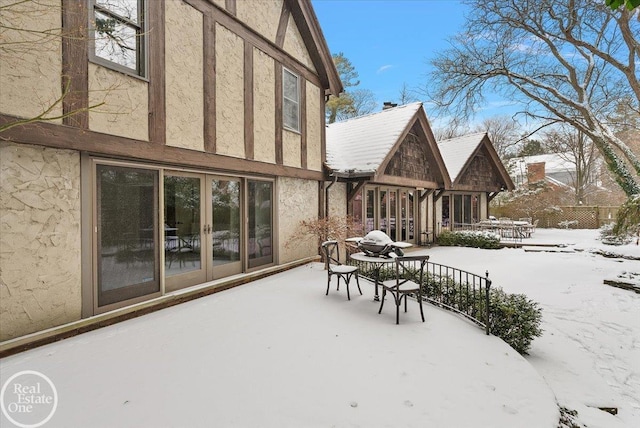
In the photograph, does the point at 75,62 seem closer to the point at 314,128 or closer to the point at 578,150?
the point at 314,128

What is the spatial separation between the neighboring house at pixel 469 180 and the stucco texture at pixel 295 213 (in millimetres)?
8644

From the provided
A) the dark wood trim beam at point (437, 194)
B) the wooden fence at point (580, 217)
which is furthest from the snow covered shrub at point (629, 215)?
the wooden fence at point (580, 217)

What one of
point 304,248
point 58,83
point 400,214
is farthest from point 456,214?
point 58,83

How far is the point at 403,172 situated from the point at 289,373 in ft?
32.5

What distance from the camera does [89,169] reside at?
4.21 m

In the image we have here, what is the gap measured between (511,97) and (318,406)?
1433cm

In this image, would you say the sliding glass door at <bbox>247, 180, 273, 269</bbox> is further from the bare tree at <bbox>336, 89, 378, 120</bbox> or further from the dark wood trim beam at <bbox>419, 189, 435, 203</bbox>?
the bare tree at <bbox>336, 89, 378, 120</bbox>

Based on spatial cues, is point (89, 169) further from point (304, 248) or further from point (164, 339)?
point (304, 248)

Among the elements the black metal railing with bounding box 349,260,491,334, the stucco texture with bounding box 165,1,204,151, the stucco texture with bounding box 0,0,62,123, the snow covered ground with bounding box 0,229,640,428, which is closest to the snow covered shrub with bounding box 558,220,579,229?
the snow covered ground with bounding box 0,229,640,428

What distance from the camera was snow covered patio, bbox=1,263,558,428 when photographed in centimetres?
251

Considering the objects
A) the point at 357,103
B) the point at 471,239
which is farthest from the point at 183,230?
the point at 357,103

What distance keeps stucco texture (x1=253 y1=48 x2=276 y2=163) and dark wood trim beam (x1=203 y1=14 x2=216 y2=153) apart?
1.14m

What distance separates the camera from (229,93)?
20.6 feet

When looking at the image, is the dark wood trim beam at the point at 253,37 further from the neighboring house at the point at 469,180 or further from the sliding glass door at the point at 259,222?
the neighboring house at the point at 469,180
